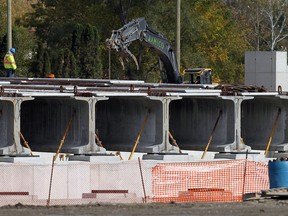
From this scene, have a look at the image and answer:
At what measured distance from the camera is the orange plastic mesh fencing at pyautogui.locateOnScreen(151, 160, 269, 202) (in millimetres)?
30594

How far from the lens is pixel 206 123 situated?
137 ft

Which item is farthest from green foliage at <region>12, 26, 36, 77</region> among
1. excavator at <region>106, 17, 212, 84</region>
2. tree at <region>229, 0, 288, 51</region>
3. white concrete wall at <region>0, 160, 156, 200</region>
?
tree at <region>229, 0, 288, 51</region>

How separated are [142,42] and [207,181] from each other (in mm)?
15391

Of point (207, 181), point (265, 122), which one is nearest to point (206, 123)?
point (265, 122)

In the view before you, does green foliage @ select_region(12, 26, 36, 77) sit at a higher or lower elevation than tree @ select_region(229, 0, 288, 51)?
lower

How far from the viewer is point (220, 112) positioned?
4075 cm

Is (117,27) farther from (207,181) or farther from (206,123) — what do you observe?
(207,181)

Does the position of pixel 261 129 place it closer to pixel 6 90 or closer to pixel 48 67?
pixel 6 90

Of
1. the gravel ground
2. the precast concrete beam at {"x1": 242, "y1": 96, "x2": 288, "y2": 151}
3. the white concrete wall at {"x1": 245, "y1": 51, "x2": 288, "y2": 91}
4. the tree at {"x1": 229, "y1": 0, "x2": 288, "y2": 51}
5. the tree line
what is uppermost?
the tree at {"x1": 229, "y1": 0, "x2": 288, "y2": 51}

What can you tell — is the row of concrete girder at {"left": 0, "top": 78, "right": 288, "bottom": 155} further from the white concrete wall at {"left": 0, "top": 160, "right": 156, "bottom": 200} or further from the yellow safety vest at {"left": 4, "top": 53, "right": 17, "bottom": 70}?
the yellow safety vest at {"left": 4, "top": 53, "right": 17, "bottom": 70}

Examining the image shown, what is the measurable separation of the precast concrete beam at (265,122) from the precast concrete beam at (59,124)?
804 cm

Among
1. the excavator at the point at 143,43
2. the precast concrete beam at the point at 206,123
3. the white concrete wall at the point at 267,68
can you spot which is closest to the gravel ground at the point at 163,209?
the precast concrete beam at the point at 206,123

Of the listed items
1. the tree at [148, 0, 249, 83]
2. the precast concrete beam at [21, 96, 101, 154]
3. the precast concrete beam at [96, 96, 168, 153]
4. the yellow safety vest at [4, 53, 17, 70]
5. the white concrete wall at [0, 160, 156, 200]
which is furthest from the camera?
the tree at [148, 0, 249, 83]

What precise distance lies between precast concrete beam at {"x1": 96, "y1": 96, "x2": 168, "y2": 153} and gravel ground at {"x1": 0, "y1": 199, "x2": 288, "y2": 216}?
1043 centimetres
